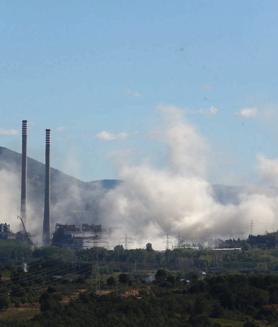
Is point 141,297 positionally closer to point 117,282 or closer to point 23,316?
point 23,316

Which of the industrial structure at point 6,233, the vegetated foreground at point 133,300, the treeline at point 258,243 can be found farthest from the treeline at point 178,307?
the industrial structure at point 6,233

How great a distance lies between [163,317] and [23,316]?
889 cm

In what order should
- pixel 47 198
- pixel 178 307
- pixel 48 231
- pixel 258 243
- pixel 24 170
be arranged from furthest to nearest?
pixel 48 231 < pixel 24 170 < pixel 47 198 < pixel 258 243 < pixel 178 307

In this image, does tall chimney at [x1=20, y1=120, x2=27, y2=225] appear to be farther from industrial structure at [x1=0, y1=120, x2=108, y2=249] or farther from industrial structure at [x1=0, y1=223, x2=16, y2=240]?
industrial structure at [x1=0, y1=223, x2=16, y2=240]

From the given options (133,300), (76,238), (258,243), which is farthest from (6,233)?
(133,300)

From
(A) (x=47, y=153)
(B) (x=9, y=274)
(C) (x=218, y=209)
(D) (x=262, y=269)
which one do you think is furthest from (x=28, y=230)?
(B) (x=9, y=274)

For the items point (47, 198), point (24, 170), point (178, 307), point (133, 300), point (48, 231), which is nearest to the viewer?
point (178, 307)

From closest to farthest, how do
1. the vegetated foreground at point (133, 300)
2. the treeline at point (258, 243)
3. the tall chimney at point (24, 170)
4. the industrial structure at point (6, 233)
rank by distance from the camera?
the vegetated foreground at point (133, 300)
the treeline at point (258, 243)
the tall chimney at point (24, 170)
the industrial structure at point (6, 233)

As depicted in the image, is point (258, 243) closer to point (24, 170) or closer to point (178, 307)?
point (24, 170)

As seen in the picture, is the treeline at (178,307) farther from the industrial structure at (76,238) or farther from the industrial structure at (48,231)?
the industrial structure at (48,231)

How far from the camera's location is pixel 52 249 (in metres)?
130

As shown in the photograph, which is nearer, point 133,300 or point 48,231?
point 133,300

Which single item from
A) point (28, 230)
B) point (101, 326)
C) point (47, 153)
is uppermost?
point (47, 153)

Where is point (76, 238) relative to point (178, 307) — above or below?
above
